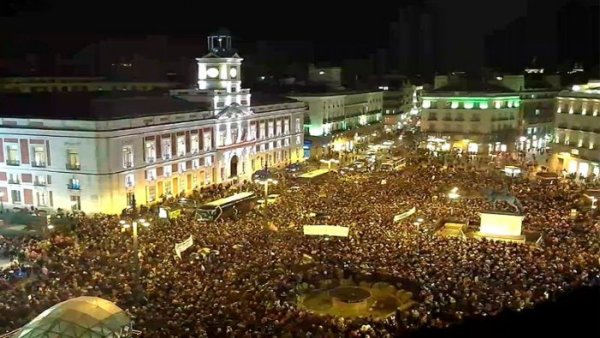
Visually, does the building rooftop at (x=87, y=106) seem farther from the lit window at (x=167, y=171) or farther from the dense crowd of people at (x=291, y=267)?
the dense crowd of people at (x=291, y=267)

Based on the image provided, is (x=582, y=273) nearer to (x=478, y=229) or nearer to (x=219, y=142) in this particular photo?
(x=478, y=229)

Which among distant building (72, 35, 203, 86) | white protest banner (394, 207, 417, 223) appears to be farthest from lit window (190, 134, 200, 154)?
distant building (72, 35, 203, 86)

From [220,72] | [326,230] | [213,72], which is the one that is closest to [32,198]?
[213,72]

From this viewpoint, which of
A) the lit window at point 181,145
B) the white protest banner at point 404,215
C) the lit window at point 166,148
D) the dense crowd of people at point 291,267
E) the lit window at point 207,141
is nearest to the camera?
the dense crowd of people at point 291,267

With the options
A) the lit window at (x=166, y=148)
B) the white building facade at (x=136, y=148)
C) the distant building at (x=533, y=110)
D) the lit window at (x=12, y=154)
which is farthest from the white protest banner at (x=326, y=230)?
the distant building at (x=533, y=110)

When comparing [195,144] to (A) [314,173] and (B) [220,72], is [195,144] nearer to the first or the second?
(B) [220,72]
